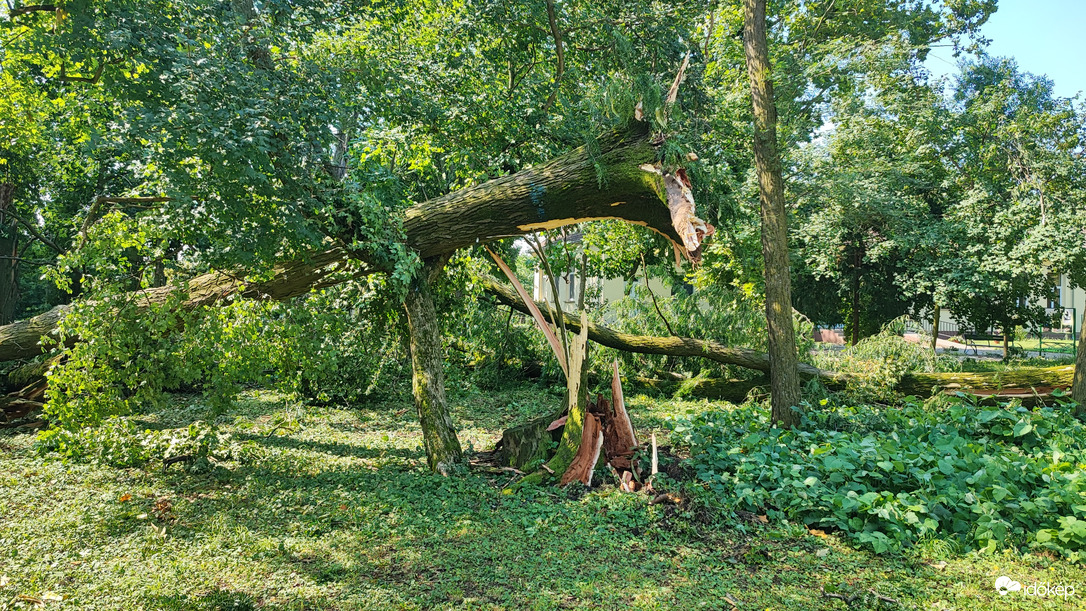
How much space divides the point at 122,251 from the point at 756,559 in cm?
573

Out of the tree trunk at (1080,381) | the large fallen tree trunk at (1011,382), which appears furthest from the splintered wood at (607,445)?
the tree trunk at (1080,381)

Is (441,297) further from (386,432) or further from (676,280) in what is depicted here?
(676,280)

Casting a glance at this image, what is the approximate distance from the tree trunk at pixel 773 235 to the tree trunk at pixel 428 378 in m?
3.40

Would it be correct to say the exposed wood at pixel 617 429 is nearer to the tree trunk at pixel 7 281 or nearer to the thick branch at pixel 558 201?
the thick branch at pixel 558 201

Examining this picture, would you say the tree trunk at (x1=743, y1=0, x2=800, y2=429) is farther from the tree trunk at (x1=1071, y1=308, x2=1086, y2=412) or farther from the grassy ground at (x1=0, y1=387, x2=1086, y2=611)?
the tree trunk at (x1=1071, y1=308, x2=1086, y2=412)

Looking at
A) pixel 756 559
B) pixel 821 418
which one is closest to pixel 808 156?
pixel 821 418

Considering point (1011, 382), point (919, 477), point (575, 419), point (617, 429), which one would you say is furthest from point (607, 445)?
point (1011, 382)

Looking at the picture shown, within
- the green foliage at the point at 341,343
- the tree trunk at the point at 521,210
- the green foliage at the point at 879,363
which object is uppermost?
the tree trunk at the point at 521,210

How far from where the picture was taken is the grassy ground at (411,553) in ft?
11.6

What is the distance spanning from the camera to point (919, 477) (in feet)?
15.6

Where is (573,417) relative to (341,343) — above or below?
below

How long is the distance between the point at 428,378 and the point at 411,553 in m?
2.15

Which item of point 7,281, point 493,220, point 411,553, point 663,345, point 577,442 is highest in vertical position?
point 7,281

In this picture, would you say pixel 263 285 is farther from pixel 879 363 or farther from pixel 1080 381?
pixel 1080 381
